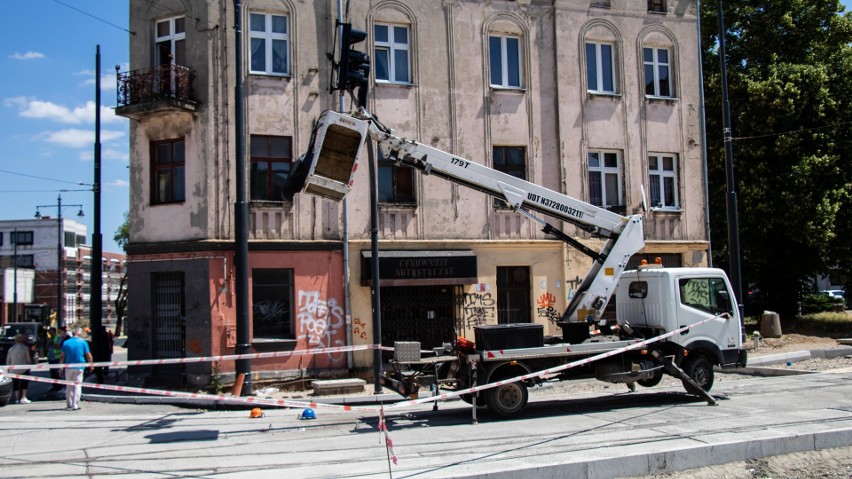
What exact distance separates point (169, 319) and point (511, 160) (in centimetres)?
985

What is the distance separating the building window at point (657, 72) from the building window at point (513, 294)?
22.5ft

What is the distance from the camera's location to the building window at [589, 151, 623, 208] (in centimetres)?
2106

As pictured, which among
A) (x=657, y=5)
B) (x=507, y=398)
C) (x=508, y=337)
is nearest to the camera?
(x=508, y=337)

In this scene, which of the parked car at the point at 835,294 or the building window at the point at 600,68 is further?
the parked car at the point at 835,294

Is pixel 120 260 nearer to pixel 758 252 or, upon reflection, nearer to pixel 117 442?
pixel 758 252

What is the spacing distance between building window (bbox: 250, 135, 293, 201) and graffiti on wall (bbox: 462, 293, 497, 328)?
18.1 ft

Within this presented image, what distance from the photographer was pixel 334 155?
39.0 feet

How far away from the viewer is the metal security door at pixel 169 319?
17.7 m

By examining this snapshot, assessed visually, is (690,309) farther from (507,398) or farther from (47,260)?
(47,260)

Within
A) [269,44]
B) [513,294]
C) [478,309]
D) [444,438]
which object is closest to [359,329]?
[478,309]

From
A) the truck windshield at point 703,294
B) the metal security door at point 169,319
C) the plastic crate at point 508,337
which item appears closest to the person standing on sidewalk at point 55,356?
the metal security door at point 169,319

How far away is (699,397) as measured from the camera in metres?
13.7

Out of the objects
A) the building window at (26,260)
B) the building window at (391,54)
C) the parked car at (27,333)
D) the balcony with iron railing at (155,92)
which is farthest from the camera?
the building window at (26,260)

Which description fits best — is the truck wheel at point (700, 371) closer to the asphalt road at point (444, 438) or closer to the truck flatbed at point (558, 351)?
the asphalt road at point (444, 438)
